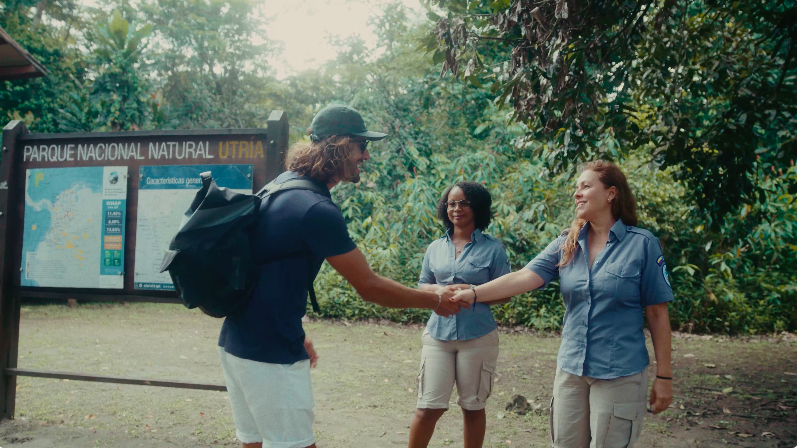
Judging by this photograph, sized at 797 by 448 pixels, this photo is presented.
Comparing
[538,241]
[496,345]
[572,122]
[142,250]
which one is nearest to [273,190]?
[496,345]

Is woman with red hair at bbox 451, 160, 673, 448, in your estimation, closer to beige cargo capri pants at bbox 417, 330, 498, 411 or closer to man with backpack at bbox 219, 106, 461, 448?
beige cargo capri pants at bbox 417, 330, 498, 411

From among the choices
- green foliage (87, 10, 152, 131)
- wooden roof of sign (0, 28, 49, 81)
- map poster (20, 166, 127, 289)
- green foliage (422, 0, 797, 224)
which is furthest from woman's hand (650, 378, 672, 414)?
green foliage (87, 10, 152, 131)

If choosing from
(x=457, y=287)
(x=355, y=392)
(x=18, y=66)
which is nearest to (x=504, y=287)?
(x=457, y=287)

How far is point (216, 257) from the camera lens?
7.44ft

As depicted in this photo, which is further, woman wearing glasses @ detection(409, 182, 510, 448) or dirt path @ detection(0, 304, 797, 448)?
dirt path @ detection(0, 304, 797, 448)

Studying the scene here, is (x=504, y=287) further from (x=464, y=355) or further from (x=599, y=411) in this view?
(x=599, y=411)

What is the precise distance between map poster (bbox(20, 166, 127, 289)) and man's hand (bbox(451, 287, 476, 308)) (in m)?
2.61

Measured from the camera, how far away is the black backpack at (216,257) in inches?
89.3

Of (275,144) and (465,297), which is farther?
(275,144)

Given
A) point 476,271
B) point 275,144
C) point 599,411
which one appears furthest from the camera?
point 275,144

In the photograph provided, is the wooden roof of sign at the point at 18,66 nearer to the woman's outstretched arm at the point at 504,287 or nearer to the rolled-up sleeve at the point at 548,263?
the woman's outstretched arm at the point at 504,287

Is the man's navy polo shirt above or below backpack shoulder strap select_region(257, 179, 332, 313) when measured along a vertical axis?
below

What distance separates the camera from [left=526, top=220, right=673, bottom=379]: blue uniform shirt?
272cm

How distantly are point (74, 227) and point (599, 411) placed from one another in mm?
4035
